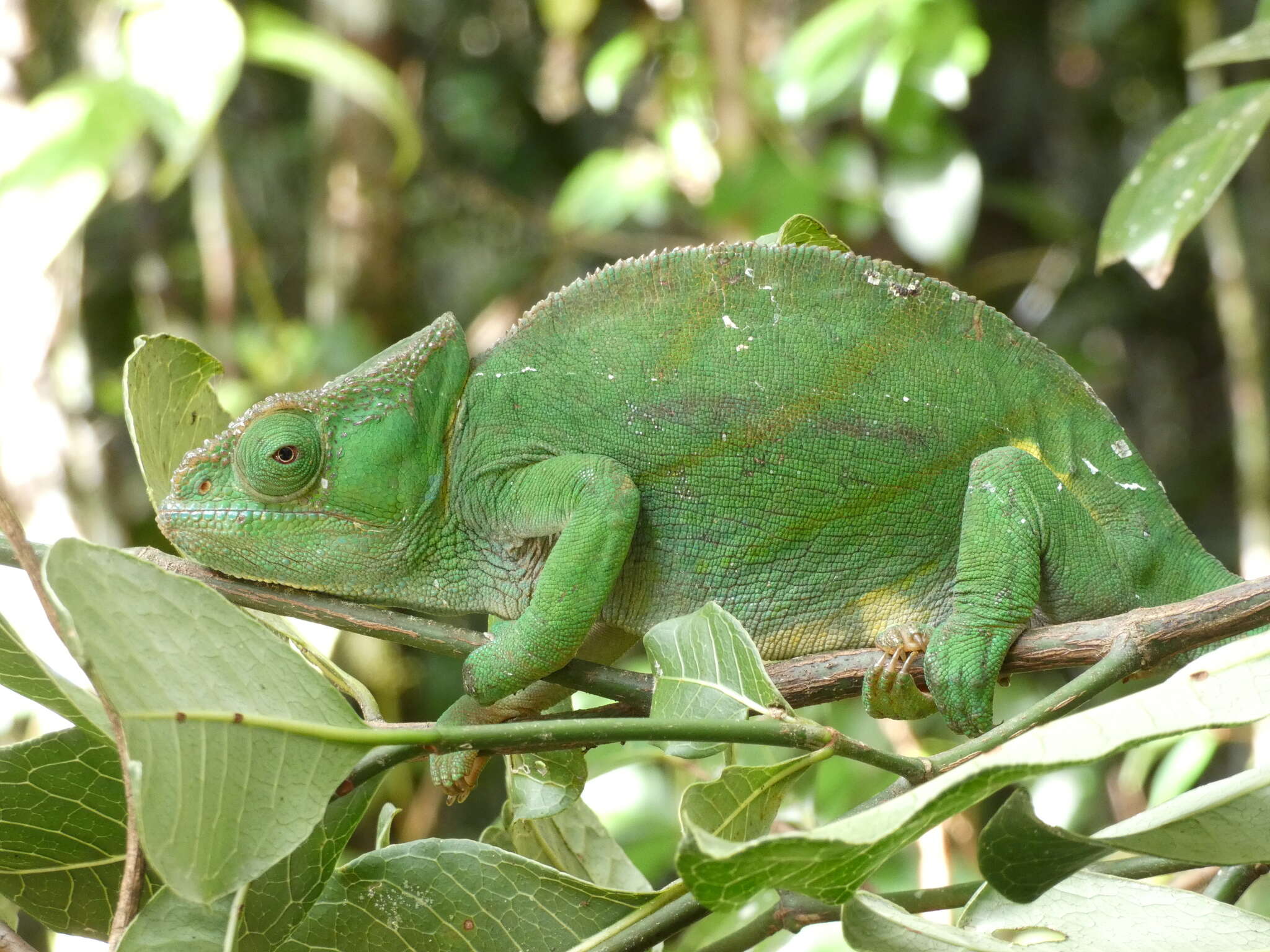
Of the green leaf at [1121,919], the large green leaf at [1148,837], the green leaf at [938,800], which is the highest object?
the green leaf at [938,800]

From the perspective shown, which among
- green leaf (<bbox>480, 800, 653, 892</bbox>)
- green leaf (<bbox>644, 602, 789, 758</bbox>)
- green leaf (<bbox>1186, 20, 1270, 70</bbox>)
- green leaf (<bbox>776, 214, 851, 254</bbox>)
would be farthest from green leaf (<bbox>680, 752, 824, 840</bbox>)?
green leaf (<bbox>1186, 20, 1270, 70</bbox>)

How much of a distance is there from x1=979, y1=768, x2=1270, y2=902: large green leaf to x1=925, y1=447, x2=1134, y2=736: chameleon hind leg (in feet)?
1.15

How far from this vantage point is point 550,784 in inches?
40.4

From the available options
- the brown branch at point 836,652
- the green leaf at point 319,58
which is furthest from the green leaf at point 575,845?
the green leaf at point 319,58

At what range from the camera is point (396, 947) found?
85cm

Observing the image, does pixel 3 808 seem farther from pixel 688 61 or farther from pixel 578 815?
pixel 688 61

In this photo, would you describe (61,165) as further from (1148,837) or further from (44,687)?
(1148,837)

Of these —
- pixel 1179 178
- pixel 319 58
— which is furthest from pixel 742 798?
pixel 319 58

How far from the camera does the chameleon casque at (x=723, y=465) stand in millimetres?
1207

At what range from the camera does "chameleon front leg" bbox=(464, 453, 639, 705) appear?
107 cm

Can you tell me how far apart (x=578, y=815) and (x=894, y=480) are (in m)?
0.47

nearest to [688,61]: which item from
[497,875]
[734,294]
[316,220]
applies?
[316,220]

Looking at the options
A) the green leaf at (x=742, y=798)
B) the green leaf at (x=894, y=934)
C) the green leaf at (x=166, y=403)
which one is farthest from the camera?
the green leaf at (x=166, y=403)

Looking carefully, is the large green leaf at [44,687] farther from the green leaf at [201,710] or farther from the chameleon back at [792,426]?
the chameleon back at [792,426]
